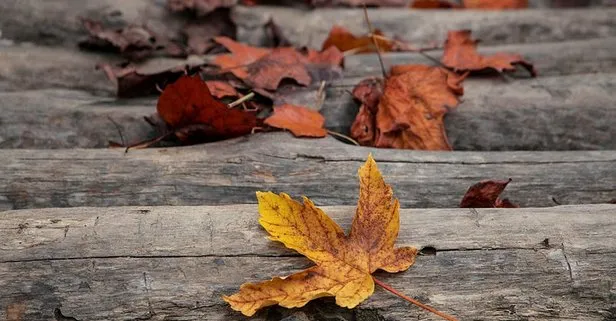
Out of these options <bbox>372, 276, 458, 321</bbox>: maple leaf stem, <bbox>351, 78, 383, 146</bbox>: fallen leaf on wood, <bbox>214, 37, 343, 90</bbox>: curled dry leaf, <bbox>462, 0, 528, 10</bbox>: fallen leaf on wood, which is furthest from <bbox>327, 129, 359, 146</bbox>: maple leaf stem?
<bbox>462, 0, 528, 10</bbox>: fallen leaf on wood

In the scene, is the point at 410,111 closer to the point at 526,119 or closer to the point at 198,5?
the point at 526,119

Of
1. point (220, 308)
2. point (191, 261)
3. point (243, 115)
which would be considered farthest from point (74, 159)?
point (220, 308)

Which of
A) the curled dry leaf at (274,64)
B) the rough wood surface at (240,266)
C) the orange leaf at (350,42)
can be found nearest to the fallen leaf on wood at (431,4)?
the orange leaf at (350,42)

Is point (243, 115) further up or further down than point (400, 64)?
further down

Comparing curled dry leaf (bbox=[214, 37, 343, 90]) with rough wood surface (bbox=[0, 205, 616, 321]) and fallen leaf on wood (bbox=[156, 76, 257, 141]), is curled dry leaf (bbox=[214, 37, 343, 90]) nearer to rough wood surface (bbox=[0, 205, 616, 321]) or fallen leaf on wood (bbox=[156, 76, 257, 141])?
fallen leaf on wood (bbox=[156, 76, 257, 141])

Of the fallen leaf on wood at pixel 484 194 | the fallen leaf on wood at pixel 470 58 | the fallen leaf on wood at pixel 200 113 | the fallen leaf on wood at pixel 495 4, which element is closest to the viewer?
the fallen leaf on wood at pixel 484 194

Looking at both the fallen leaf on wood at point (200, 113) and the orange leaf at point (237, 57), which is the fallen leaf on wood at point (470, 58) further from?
the fallen leaf on wood at point (200, 113)

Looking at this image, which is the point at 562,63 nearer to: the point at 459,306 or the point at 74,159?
the point at 459,306
